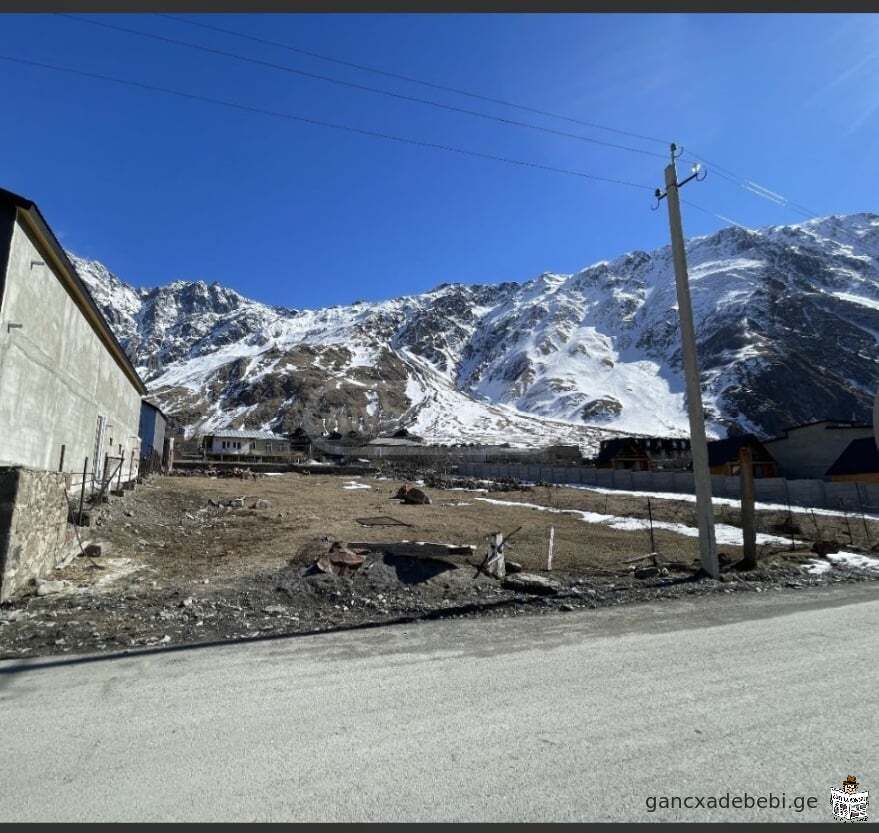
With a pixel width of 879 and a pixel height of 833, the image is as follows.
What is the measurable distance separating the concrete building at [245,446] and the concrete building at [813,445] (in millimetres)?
68330

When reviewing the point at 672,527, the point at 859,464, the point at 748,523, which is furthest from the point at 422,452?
the point at 748,523

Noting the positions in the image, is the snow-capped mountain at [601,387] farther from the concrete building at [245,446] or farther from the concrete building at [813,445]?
the concrete building at [813,445]

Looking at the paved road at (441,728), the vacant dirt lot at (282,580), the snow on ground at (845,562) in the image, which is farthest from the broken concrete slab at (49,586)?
the snow on ground at (845,562)

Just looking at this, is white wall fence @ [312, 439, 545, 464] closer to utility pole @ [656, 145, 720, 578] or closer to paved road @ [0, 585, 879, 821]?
utility pole @ [656, 145, 720, 578]

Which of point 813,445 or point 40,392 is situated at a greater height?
point 813,445

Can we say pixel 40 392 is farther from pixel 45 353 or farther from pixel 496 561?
pixel 496 561

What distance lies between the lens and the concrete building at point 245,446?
8641 cm

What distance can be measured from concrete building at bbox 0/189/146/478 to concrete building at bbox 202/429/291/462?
63.3 meters

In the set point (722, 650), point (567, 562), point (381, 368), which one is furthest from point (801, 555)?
point (381, 368)

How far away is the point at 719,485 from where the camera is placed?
1636 inches

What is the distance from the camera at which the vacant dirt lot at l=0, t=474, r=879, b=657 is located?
297 inches

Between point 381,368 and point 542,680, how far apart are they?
189 metres

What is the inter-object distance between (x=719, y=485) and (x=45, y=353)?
43024mm

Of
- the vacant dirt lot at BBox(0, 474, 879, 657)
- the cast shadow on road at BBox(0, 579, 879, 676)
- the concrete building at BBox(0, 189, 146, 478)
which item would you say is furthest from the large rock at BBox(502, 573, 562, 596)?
the concrete building at BBox(0, 189, 146, 478)
